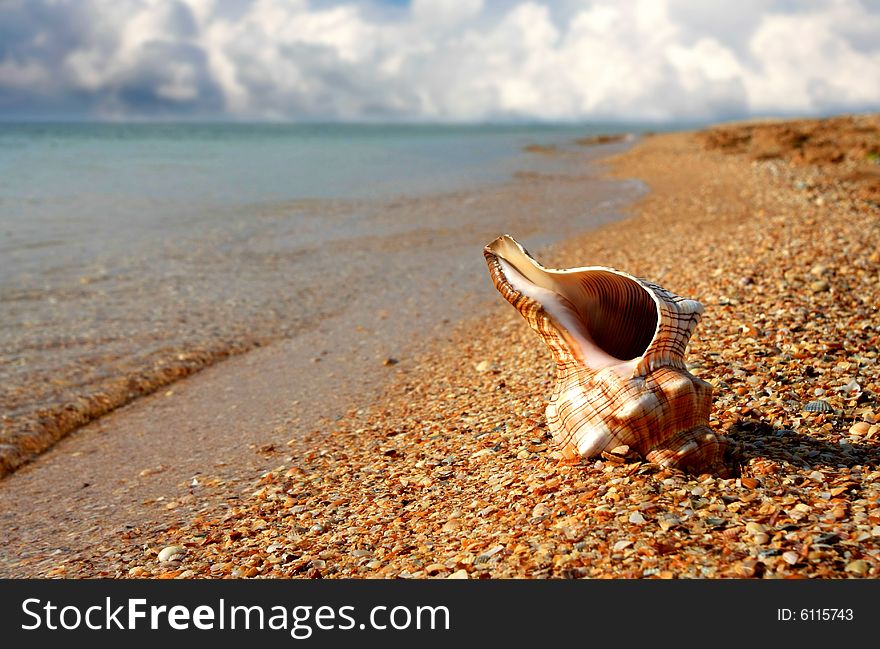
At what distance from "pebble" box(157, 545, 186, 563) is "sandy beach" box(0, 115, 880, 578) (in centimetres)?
2

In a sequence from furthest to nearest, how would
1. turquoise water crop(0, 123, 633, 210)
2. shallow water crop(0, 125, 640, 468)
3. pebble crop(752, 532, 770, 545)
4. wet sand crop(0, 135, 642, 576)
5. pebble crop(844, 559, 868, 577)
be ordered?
turquoise water crop(0, 123, 633, 210) < shallow water crop(0, 125, 640, 468) < wet sand crop(0, 135, 642, 576) < pebble crop(752, 532, 770, 545) < pebble crop(844, 559, 868, 577)

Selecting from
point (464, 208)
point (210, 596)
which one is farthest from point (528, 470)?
point (464, 208)

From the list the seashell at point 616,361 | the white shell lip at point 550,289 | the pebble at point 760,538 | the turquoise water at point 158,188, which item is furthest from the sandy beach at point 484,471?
the turquoise water at point 158,188

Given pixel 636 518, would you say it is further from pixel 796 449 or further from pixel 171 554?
pixel 171 554

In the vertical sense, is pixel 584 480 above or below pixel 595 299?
below

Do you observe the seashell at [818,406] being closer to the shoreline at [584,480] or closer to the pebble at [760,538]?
the shoreline at [584,480]

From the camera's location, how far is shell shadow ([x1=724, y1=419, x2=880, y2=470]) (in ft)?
12.4

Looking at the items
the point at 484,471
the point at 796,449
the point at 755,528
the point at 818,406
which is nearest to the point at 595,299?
the point at 484,471

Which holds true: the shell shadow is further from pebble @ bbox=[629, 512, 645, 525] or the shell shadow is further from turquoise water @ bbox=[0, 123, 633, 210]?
turquoise water @ bbox=[0, 123, 633, 210]

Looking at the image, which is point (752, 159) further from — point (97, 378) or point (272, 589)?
point (272, 589)

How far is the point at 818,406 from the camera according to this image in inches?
174

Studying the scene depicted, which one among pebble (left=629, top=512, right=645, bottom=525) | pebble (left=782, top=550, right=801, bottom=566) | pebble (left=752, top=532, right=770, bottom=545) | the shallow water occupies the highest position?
the shallow water

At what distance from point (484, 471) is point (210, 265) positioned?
30.2 feet

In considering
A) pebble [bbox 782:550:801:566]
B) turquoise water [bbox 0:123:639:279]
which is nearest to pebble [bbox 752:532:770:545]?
pebble [bbox 782:550:801:566]
